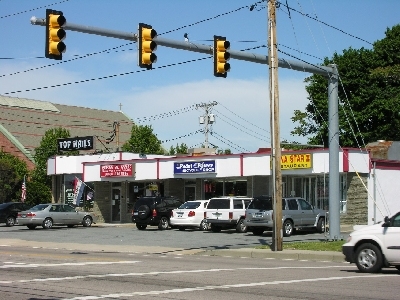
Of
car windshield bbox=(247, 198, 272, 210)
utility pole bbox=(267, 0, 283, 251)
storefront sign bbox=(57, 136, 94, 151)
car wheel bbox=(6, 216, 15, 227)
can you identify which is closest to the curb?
utility pole bbox=(267, 0, 283, 251)

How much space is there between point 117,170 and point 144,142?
26.1 meters

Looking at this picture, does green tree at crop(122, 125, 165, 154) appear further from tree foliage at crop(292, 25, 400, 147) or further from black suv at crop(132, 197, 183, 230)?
black suv at crop(132, 197, 183, 230)

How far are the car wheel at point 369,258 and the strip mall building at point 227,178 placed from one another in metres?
16.4

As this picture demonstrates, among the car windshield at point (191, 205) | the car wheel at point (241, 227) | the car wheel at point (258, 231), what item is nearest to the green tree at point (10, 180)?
the car windshield at point (191, 205)

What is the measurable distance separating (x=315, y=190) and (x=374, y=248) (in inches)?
957

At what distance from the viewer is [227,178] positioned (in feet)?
146

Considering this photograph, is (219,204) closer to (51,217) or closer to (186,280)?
(51,217)

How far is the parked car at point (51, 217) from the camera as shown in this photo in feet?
138

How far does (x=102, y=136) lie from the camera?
91375 mm

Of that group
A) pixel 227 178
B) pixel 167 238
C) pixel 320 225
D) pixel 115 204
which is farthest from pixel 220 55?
pixel 115 204

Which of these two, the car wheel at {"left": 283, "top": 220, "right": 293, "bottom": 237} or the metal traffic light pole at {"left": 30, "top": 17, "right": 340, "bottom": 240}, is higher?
the metal traffic light pole at {"left": 30, "top": 17, "right": 340, "bottom": 240}

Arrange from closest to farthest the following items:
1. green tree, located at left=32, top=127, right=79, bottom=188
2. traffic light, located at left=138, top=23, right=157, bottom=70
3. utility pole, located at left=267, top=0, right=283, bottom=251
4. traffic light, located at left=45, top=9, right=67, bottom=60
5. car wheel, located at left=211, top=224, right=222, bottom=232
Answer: traffic light, located at left=45, top=9, right=67, bottom=60
traffic light, located at left=138, top=23, right=157, bottom=70
utility pole, located at left=267, top=0, right=283, bottom=251
car wheel, located at left=211, top=224, right=222, bottom=232
green tree, located at left=32, top=127, right=79, bottom=188

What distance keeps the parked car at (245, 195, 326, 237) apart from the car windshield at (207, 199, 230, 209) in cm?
264

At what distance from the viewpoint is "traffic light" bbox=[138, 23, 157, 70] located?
18.2 m
